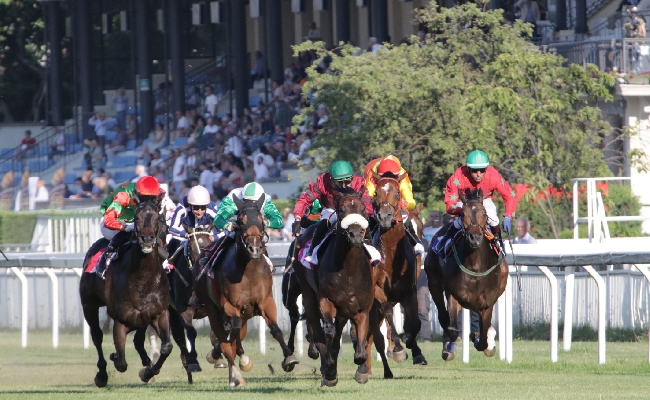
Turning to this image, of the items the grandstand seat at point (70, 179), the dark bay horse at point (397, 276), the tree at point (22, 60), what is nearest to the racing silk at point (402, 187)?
the dark bay horse at point (397, 276)

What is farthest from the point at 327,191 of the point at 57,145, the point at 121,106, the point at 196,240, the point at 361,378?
the point at 57,145

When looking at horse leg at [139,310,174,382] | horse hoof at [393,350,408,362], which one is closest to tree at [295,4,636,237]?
horse hoof at [393,350,408,362]

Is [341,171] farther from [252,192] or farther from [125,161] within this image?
[125,161]

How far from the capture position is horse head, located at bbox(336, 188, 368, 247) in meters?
9.15

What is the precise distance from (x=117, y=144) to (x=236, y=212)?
18677mm

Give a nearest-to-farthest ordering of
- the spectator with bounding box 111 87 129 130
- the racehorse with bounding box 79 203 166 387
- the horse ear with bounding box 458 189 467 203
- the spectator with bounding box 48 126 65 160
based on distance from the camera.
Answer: the horse ear with bounding box 458 189 467 203
the racehorse with bounding box 79 203 166 387
the spectator with bounding box 111 87 129 130
the spectator with bounding box 48 126 65 160

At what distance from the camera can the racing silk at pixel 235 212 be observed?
1095cm

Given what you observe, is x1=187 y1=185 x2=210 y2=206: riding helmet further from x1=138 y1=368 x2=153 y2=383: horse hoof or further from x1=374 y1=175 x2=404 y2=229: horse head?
x1=374 y1=175 x2=404 y2=229: horse head

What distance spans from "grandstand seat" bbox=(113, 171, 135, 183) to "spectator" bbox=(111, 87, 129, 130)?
2.30 meters

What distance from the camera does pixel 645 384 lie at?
9805 millimetres

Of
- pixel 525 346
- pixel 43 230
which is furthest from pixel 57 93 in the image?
pixel 525 346

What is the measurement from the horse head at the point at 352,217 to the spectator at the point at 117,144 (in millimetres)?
19701

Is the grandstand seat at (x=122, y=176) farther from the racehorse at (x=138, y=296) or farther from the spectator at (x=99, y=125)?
the racehorse at (x=138, y=296)

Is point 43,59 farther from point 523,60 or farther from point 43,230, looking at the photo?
point 523,60
